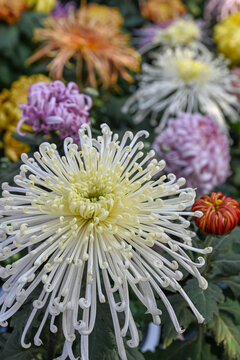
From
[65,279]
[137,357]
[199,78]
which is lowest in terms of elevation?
[137,357]

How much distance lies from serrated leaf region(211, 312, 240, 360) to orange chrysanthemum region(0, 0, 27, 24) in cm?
115

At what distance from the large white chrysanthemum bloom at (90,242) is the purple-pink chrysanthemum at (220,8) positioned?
1314 mm

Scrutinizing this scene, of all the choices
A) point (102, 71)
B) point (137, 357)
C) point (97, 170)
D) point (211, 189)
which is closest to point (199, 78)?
point (102, 71)

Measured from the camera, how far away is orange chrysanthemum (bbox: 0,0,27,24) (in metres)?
1.44

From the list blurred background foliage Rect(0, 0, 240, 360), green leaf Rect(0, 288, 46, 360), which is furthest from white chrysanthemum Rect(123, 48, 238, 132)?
green leaf Rect(0, 288, 46, 360)

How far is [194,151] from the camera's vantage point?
1021mm

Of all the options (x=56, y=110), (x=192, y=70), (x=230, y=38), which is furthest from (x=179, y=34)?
(x=56, y=110)

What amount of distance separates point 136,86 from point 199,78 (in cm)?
30

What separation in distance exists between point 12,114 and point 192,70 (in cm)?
50

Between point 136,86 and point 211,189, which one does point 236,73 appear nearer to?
point 136,86

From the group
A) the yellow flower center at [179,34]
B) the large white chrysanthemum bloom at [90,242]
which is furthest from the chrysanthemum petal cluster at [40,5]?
the large white chrysanthemum bloom at [90,242]

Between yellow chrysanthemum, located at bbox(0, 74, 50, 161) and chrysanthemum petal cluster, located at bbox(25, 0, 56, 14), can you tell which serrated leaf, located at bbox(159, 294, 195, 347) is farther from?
chrysanthemum petal cluster, located at bbox(25, 0, 56, 14)

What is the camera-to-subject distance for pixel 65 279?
21.1 inches

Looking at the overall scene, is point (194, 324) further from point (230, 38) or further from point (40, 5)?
point (40, 5)
